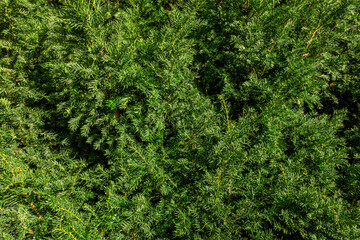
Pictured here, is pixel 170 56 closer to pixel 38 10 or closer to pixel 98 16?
pixel 98 16

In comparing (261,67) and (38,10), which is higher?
(261,67)

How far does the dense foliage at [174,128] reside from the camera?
53.5 inches

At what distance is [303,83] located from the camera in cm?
166

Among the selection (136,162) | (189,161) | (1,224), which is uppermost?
(189,161)

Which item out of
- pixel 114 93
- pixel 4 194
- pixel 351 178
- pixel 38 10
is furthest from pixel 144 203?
pixel 38 10

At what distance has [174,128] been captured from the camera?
176 cm

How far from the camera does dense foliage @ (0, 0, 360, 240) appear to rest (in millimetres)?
1358

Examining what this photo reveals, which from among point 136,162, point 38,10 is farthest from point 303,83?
point 38,10

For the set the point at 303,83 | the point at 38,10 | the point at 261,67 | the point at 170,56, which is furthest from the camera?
the point at 38,10

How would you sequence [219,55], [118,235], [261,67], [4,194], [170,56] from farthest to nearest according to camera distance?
[219,55]
[261,67]
[170,56]
[4,194]
[118,235]

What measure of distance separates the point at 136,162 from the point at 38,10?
242 cm

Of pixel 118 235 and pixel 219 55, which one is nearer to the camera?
pixel 118 235

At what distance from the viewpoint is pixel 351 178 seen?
65.7 inches

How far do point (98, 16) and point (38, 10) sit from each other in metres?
1.62
